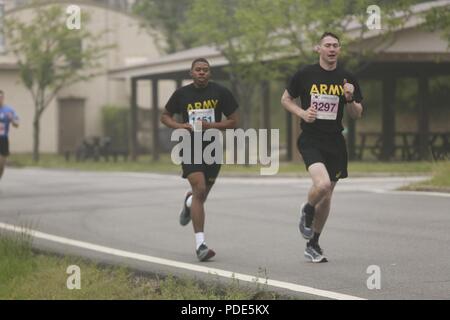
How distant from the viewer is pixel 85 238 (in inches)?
515

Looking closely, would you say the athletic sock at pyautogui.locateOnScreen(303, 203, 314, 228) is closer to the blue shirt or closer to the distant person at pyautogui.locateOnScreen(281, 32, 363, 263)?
the distant person at pyautogui.locateOnScreen(281, 32, 363, 263)

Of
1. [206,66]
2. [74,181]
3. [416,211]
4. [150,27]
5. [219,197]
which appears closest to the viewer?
Result: [206,66]

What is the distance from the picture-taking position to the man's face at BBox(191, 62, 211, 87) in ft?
34.6

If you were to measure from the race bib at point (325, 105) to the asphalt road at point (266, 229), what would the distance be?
4.46 ft

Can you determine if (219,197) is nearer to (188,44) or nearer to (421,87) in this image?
(421,87)

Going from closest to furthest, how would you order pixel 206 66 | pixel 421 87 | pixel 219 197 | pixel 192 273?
pixel 192 273 < pixel 206 66 < pixel 219 197 < pixel 421 87

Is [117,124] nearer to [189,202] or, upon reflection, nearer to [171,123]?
[189,202]

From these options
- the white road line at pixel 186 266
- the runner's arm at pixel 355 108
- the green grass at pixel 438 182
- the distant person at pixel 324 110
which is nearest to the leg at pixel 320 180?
the distant person at pixel 324 110

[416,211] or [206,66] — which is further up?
[206,66]

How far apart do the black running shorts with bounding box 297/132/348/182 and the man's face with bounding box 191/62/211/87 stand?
110cm

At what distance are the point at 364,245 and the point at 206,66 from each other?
2.68 metres

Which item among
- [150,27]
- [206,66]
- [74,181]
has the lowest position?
[74,181]

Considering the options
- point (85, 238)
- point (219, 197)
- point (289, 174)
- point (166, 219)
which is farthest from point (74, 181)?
point (85, 238)

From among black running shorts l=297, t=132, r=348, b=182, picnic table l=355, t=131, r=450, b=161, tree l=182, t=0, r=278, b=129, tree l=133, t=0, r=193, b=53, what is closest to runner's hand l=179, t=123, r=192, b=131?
black running shorts l=297, t=132, r=348, b=182
